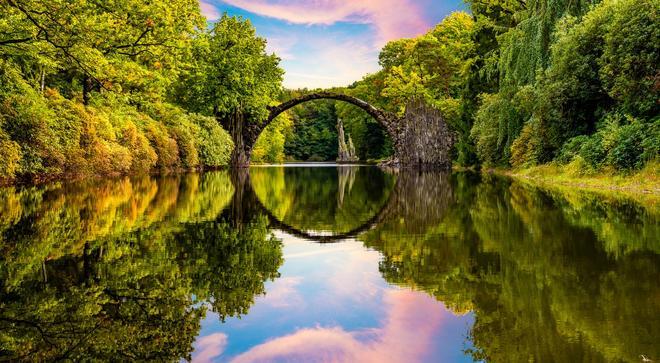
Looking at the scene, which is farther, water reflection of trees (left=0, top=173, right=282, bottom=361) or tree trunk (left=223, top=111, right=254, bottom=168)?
tree trunk (left=223, top=111, right=254, bottom=168)

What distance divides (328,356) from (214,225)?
5.11 metres

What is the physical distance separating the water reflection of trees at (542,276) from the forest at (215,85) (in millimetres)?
8070

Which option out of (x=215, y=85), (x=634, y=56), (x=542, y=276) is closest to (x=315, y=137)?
(x=215, y=85)

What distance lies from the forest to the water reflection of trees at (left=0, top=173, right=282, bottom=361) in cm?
744

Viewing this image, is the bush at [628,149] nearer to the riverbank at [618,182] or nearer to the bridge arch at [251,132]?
the riverbank at [618,182]

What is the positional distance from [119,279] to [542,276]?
135 inches

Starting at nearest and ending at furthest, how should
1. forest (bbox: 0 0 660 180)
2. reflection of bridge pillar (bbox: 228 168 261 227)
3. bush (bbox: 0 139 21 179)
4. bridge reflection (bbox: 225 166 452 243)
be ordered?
1. bridge reflection (bbox: 225 166 452 243)
2. reflection of bridge pillar (bbox: 228 168 261 227)
3. bush (bbox: 0 139 21 179)
4. forest (bbox: 0 0 660 180)

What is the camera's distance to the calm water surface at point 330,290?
2.78 metres

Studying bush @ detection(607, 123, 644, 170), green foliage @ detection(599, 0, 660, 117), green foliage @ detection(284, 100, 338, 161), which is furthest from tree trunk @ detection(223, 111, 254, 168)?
green foliage @ detection(284, 100, 338, 161)

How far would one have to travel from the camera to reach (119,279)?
420 centimetres

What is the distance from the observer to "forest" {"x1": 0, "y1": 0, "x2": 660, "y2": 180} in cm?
1395

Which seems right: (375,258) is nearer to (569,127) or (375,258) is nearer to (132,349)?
(132,349)

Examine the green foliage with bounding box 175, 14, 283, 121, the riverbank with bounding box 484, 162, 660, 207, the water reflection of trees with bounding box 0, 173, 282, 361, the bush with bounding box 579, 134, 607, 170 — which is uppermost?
the green foliage with bounding box 175, 14, 283, 121

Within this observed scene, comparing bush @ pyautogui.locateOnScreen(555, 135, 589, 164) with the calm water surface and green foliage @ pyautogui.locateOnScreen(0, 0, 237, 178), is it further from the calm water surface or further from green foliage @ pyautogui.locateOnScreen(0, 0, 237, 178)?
green foliage @ pyautogui.locateOnScreen(0, 0, 237, 178)
